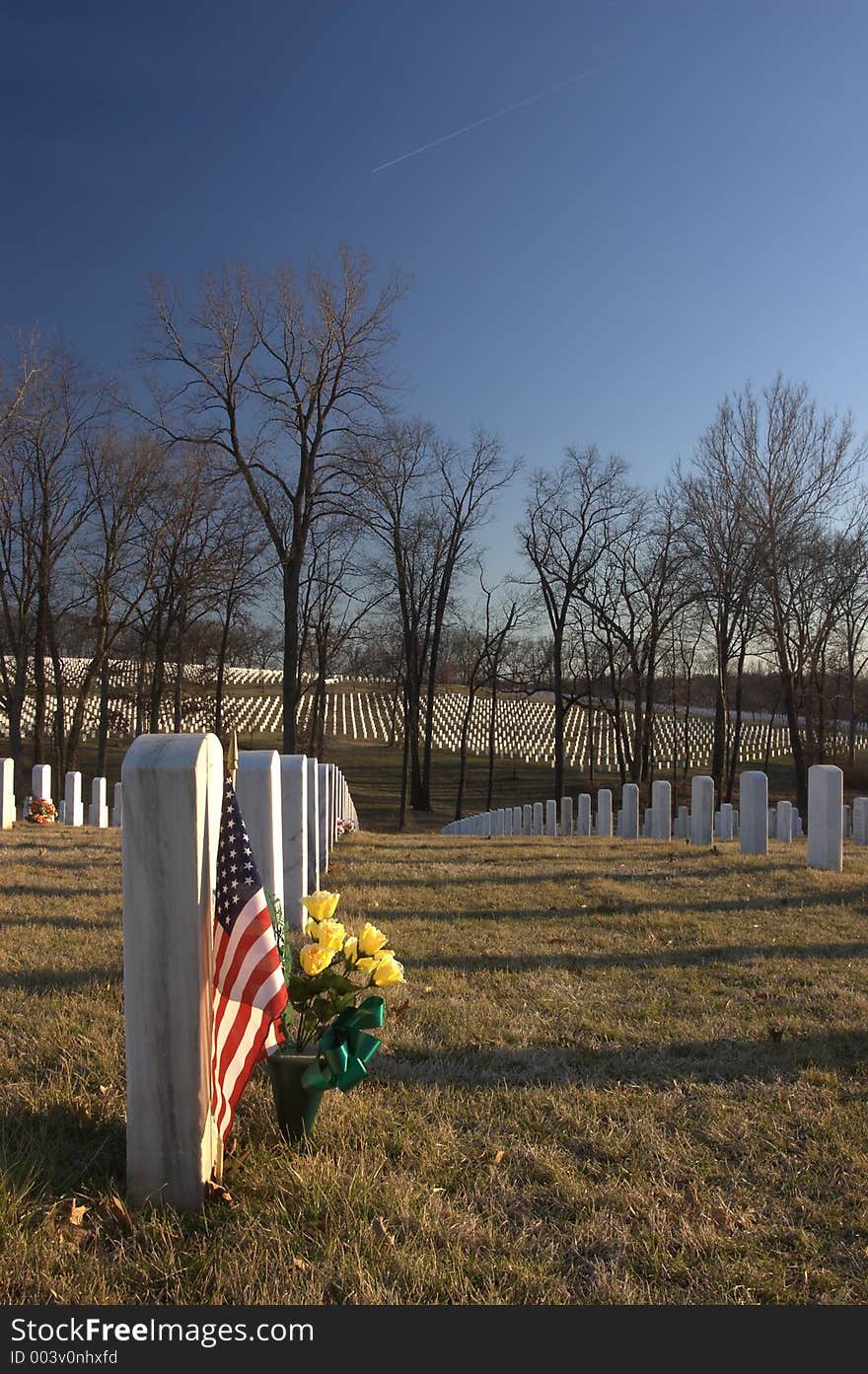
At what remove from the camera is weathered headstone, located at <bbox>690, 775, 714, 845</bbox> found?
12578 mm

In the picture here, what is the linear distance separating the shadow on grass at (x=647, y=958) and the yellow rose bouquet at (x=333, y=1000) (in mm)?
2291

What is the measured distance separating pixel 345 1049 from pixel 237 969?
0.45 meters

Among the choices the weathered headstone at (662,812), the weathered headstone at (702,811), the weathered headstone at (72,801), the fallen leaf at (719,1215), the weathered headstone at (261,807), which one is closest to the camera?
the fallen leaf at (719,1215)

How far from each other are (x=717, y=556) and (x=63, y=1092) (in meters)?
26.9

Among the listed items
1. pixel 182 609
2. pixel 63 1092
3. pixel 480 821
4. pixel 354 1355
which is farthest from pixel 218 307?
pixel 354 1355

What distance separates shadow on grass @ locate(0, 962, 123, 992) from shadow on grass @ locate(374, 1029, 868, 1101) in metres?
1.82

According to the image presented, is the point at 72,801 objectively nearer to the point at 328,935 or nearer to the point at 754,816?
the point at 754,816

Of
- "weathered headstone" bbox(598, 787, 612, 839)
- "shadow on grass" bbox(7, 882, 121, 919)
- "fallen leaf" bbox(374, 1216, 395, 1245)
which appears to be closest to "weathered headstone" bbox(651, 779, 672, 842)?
"weathered headstone" bbox(598, 787, 612, 839)

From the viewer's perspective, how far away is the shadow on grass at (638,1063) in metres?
3.54

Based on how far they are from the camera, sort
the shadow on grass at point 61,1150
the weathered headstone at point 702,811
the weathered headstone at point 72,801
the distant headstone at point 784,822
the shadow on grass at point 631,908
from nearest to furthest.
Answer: the shadow on grass at point 61,1150
the shadow on grass at point 631,908
the weathered headstone at point 702,811
the distant headstone at point 784,822
the weathered headstone at point 72,801

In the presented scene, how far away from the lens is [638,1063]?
3719mm

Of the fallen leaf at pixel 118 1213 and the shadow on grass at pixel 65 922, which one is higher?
the fallen leaf at pixel 118 1213

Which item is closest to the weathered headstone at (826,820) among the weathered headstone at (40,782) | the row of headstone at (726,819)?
the row of headstone at (726,819)

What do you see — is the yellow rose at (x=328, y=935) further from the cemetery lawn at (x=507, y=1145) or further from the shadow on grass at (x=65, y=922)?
the shadow on grass at (x=65, y=922)
